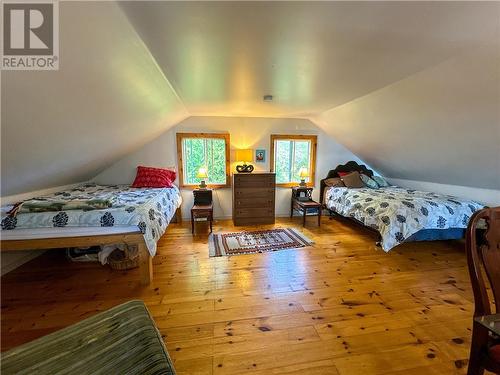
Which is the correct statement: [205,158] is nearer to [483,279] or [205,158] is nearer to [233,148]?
[233,148]

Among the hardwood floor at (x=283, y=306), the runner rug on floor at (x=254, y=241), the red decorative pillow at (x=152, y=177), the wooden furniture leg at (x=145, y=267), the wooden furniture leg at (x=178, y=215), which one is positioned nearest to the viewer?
the hardwood floor at (x=283, y=306)

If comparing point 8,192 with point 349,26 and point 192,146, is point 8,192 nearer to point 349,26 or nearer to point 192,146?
point 192,146

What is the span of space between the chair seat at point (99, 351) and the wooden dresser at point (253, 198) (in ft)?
10.5

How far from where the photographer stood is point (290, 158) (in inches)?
183

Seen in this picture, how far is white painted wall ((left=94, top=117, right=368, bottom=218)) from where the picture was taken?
4.07 metres

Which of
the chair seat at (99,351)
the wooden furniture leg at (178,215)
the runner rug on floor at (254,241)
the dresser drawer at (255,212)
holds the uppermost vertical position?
the chair seat at (99,351)

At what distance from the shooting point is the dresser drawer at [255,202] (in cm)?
398

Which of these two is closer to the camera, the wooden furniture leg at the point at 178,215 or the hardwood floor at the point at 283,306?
the hardwood floor at the point at 283,306

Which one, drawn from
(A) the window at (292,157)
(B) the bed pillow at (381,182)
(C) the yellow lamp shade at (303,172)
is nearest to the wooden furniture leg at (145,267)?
(A) the window at (292,157)

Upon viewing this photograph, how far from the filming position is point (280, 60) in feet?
5.98

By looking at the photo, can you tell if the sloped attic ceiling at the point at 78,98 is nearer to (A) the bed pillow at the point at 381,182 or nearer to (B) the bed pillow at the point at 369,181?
(B) the bed pillow at the point at 369,181

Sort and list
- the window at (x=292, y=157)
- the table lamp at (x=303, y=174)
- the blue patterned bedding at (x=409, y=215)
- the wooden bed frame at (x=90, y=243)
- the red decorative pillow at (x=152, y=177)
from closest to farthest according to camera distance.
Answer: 1. the wooden bed frame at (x=90, y=243)
2. the blue patterned bedding at (x=409, y=215)
3. the red decorative pillow at (x=152, y=177)
4. the table lamp at (x=303, y=174)
5. the window at (x=292, y=157)

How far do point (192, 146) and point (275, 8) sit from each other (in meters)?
3.34

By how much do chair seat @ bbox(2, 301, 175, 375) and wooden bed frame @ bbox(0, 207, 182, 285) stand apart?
1.42m
